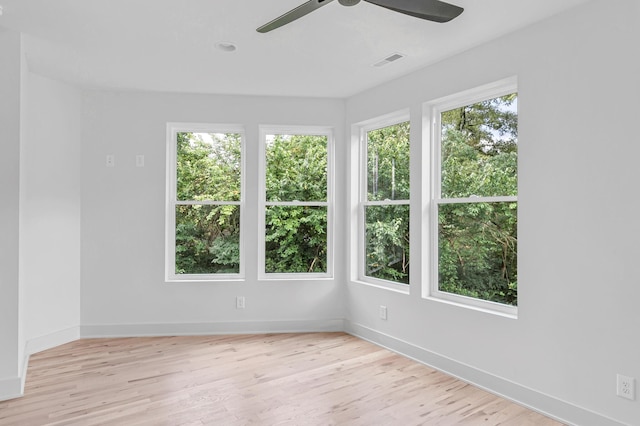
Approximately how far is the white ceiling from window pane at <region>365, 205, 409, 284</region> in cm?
128

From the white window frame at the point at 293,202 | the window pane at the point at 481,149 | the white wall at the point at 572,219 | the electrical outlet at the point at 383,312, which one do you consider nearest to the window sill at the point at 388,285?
the electrical outlet at the point at 383,312

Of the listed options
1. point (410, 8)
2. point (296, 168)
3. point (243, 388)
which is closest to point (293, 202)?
point (296, 168)

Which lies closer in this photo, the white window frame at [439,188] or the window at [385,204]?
the white window frame at [439,188]

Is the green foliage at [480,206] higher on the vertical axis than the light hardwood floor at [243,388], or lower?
higher

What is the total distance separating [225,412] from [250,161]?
2.75 meters

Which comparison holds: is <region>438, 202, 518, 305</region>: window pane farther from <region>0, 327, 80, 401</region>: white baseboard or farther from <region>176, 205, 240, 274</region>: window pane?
<region>0, 327, 80, 401</region>: white baseboard

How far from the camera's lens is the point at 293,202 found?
5.06 meters

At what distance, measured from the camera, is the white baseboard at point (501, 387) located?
275cm

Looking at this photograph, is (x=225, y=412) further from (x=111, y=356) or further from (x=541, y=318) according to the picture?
(x=541, y=318)

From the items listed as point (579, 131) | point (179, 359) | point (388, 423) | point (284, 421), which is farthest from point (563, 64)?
point (179, 359)

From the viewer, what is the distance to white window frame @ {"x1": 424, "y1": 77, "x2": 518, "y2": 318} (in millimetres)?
3373

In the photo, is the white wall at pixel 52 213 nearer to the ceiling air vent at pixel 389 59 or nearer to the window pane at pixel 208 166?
the window pane at pixel 208 166

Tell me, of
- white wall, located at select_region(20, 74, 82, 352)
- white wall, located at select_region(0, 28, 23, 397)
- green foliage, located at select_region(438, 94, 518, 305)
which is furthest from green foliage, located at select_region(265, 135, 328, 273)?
white wall, located at select_region(0, 28, 23, 397)

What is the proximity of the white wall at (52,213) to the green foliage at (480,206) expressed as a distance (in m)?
3.60
